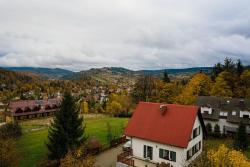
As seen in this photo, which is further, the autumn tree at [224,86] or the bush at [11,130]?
the autumn tree at [224,86]

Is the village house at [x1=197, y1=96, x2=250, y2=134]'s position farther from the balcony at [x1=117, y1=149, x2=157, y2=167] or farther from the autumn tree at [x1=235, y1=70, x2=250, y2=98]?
the balcony at [x1=117, y1=149, x2=157, y2=167]

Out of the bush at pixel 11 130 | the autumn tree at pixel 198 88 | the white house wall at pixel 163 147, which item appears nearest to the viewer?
the white house wall at pixel 163 147

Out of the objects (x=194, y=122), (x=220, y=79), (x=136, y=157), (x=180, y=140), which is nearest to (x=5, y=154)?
(x=136, y=157)

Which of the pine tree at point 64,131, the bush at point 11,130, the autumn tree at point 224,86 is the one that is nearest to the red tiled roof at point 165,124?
the pine tree at point 64,131

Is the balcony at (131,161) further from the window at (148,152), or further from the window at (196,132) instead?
the window at (196,132)

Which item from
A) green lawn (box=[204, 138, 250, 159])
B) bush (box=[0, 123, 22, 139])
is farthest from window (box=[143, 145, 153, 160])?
bush (box=[0, 123, 22, 139])

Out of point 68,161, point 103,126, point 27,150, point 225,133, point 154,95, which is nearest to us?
point 68,161

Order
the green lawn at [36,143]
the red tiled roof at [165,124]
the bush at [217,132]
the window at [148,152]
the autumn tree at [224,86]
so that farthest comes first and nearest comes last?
1. the autumn tree at [224,86]
2. the bush at [217,132]
3. the green lawn at [36,143]
4. the window at [148,152]
5. the red tiled roof at [165,124]

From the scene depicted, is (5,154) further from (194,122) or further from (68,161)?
(194,122)
